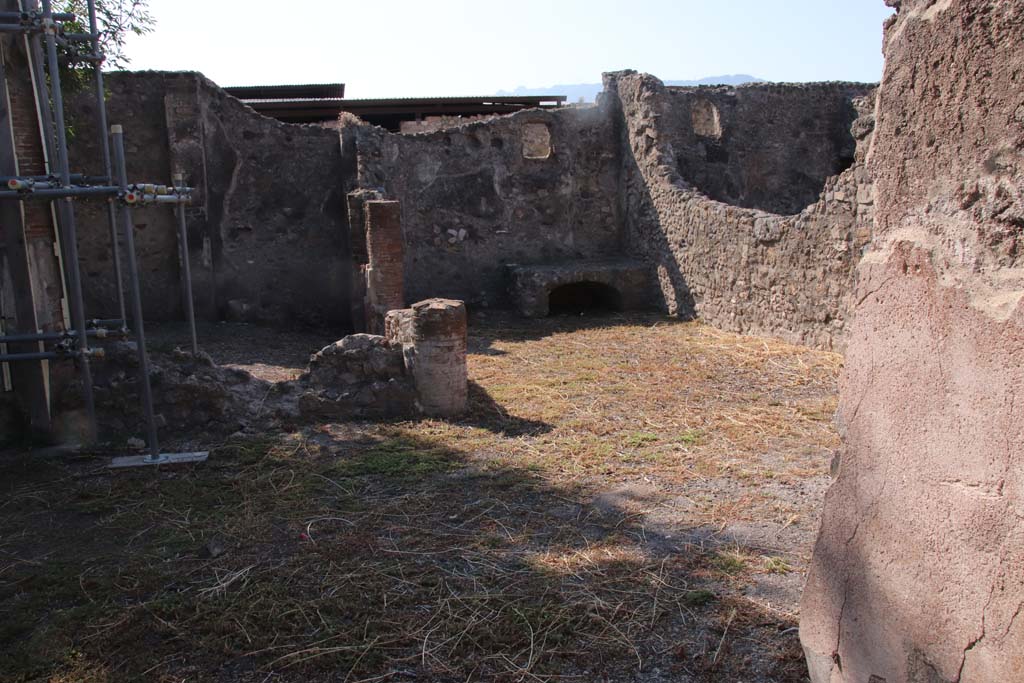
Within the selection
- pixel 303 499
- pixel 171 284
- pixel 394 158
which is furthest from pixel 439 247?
pixel 303 499

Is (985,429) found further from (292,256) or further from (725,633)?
(292,256)

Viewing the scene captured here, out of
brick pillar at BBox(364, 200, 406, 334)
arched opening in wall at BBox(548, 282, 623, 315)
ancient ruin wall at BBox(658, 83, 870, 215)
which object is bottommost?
arched opening in wall at BBox(548, 282, 623, 315)

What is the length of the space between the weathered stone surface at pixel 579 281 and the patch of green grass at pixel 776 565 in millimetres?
8313

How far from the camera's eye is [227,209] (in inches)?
468

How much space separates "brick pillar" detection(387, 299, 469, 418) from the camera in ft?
20.8

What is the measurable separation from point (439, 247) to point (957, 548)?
11.1m

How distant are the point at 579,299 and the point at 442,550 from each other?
32.4 feet

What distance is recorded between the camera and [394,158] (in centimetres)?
1233

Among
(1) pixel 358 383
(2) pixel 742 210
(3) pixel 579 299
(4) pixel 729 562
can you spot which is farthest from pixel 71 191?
(3) pixel 579 299

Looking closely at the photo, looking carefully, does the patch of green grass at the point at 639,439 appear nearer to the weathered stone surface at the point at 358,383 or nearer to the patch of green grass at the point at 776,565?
the weathered stone surface at the point at 358,383

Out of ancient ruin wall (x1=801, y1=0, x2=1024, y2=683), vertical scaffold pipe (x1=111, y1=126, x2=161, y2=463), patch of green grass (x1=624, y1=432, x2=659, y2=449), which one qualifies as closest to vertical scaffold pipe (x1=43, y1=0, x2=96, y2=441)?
vertical scaffold pipe (x1=111, y1=126, x2=161, y2=463)

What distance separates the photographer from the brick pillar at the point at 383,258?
9922 mm

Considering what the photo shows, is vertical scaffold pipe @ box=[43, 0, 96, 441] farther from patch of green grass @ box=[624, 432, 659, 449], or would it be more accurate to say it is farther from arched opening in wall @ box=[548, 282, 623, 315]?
arched opening in wall @ box=[548, 282, 623, 315]

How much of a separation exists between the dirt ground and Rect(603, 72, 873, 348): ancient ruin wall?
7.27 feet
